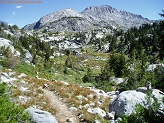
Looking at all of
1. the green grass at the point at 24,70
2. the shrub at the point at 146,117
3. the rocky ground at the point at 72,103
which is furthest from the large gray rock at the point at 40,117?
the green grass at the point at 24,70

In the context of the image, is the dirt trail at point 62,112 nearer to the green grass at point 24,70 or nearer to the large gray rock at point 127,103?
the large gray rock at point 127,103

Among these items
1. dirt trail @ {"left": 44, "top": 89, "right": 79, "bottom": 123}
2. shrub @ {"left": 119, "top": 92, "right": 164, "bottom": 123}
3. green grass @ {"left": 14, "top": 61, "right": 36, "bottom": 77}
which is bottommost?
dirt trail @ {"left": 44, "top": 89, "right": 79, "bottom": 123}

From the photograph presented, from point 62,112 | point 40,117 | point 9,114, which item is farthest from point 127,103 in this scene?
point 9,114

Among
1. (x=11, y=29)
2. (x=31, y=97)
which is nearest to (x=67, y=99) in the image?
(x=31, y=97)

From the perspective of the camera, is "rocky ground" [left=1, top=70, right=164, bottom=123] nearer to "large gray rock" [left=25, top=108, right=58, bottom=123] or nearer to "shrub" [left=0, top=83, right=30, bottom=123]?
"large gray rock" [left=25, top=108, right=58, bottom=123]

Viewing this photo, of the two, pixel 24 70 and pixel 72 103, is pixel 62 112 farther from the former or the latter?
pixel 24 70

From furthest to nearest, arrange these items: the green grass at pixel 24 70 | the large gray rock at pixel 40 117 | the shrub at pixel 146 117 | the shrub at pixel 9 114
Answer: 1. the green grass at pixel 24 70
2. the large gray rock at pixel 40 117
3. the shrub at pixel 146 117
4. the shrub at pixel 9 114

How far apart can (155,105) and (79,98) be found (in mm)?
12159

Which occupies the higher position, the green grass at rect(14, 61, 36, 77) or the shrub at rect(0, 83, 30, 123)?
the shrub at rect(0, 83, 30, 123)

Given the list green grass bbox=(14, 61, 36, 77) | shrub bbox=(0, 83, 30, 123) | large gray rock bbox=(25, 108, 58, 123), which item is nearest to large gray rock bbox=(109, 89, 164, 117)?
large gray rock bbox=(25, 108, 58, 123)

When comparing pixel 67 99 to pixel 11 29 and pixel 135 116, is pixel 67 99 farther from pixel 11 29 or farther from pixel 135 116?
pixel 11 29

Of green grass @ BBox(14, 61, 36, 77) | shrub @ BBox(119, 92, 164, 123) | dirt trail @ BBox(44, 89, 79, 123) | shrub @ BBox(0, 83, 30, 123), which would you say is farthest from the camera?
green grass @ BBox(14, 61, 36, 77)

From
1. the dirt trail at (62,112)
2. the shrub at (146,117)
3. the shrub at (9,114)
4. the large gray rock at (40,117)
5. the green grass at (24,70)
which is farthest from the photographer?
the green grass at (24,70)

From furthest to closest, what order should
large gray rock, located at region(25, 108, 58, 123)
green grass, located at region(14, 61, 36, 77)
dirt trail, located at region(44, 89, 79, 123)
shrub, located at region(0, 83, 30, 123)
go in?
green grass, located at region(14, 61, 36, 77)
dirt trail, located at region(44, 89, 79, 123)
large gray rock, located at region(25, 108, 58, 123)
shrub, located at region(0, 83, 30, 123)
